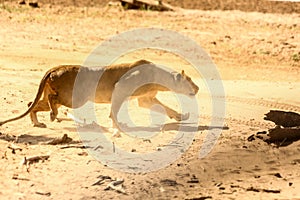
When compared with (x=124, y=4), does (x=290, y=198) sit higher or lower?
lower

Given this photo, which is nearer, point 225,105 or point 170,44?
point 225,105

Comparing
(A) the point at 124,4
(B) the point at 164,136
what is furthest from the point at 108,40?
(B) the point at 164,136

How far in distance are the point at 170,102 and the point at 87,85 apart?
161cm

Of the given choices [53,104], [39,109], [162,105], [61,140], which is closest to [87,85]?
[53,104]

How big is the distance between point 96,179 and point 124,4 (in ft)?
38.3

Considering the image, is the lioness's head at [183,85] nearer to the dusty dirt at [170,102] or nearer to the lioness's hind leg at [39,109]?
the dusty dirt at [170,102]

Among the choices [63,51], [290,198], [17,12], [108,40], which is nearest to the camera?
[290,198]

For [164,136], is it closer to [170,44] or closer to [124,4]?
[170,44]

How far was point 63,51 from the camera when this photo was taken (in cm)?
1320

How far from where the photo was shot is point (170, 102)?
353 inches

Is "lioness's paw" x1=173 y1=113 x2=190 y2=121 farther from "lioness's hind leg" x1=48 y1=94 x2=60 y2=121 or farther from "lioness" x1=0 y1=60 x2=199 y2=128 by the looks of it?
"lioness's hind leg" x1=48 y1=94 x2=60 y2=121

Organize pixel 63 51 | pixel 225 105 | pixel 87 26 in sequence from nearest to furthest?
1. pixel 225 105
2. pixel 63 51
3. pixel 87 26

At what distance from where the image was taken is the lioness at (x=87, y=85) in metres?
7.65

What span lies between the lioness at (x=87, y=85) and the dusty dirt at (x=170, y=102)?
0.28 metres
